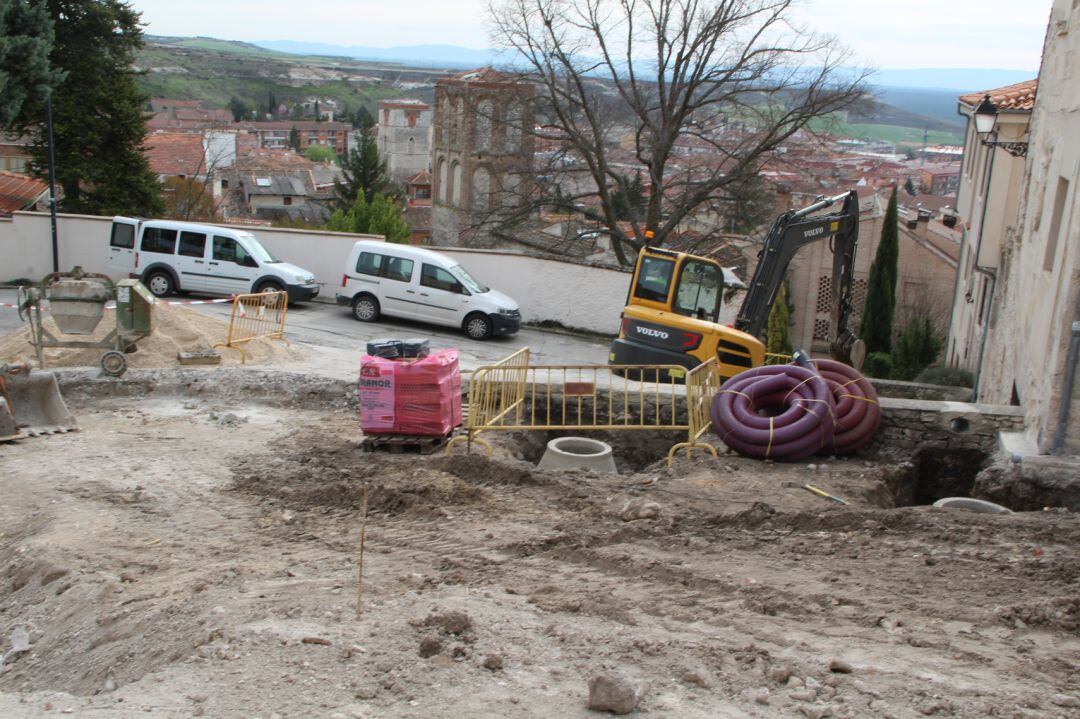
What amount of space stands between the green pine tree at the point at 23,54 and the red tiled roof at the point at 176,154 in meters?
38.4

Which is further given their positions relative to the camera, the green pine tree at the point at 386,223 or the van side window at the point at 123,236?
the green pine tree at the point at 386,223

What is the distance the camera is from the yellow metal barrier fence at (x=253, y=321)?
16.9 meters

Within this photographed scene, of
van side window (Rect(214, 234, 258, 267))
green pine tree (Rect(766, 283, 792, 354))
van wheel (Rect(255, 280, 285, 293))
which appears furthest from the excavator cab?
green pine tree (Rect(766, 283, 792, 354))

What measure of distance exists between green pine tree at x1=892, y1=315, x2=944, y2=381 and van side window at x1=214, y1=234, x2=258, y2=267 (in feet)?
55.1

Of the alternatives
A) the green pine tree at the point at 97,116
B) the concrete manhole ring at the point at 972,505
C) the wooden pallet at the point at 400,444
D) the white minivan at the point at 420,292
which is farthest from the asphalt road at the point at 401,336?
the concrete manhole ring at the point at 972,505

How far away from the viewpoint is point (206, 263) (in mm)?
22578

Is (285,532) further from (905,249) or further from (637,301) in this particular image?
(905,249)

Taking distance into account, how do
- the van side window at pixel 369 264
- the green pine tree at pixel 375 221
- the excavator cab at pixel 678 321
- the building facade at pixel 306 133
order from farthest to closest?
the building facade at pixel 306 133, the green pine tree at pixel 375 221, the van side window at pixel 369 264, the excavator cab at pixel 678 321

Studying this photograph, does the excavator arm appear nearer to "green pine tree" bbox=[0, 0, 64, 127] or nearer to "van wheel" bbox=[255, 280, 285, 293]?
"van wheel" bbox=[255, 280, 285, 293]

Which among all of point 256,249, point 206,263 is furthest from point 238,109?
point 256,249

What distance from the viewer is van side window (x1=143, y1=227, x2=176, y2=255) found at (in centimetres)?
2269

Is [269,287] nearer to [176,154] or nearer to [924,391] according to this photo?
[924,391]

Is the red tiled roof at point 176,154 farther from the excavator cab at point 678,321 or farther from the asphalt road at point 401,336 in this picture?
the excavator cab at point 678,321

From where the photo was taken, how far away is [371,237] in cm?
2539
